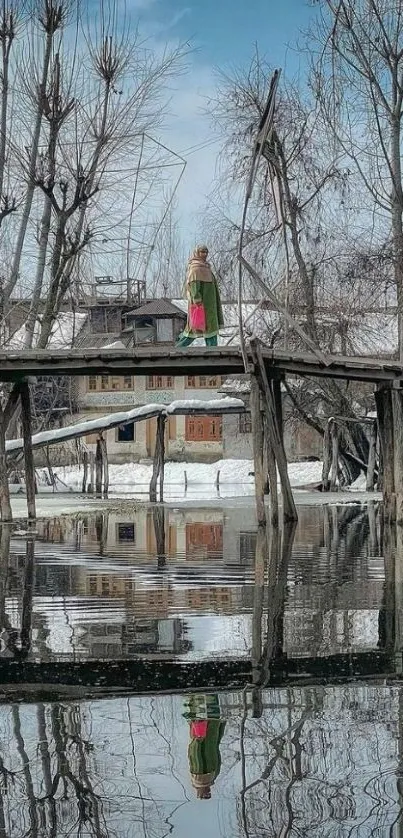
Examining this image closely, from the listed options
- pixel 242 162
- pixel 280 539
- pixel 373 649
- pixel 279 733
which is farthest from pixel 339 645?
pixel 242 162

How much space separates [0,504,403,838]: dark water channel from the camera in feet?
10.9

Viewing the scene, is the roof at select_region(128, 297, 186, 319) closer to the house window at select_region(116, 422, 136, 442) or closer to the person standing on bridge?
the house window at select_region(116, 422, 136, 442)

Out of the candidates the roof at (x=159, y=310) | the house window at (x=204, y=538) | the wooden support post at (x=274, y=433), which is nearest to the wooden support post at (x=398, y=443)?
the wooden support post at (x=274, y=433)

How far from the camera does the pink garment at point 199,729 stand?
4.02 m

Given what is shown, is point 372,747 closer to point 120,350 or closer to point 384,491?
point 120,350

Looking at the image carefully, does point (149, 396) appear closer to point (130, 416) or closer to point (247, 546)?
point (130, 416)

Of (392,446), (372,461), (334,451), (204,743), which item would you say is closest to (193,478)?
(334,451)

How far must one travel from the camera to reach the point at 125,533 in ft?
56.6

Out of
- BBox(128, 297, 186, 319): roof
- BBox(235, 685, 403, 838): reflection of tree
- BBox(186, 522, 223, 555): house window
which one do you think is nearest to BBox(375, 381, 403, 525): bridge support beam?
BBox(186, 522, 223, 555): house window

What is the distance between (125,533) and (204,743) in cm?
1338

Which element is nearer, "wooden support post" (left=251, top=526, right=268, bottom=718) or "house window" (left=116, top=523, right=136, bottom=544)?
"wooden support post" (left=251, top=526, right=268, bottom=718)

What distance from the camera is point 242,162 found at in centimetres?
2806

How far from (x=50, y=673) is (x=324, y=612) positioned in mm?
2635

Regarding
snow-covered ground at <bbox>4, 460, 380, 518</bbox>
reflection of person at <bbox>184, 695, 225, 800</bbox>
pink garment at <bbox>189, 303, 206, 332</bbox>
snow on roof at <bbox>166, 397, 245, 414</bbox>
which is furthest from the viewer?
snow-covered ground at <bbox>4, 460, 380, 518</bbox>
